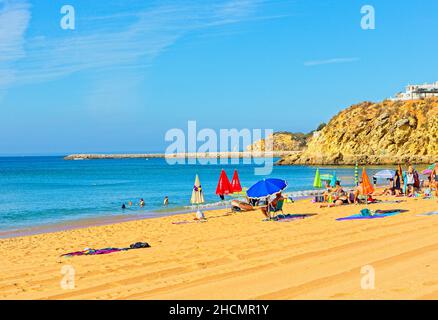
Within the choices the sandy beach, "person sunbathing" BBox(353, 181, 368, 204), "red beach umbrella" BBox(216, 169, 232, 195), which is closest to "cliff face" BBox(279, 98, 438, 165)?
"person sunbathing" BBox(353, 181, 368, 204)

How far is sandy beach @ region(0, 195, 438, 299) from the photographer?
738 centimetres

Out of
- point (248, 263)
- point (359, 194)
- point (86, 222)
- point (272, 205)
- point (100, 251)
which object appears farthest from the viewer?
point (86, 222)

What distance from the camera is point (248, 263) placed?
31.0ft

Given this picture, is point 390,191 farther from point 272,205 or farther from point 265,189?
point 265,189

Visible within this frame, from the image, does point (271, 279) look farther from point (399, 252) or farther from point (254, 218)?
point (254, 218)

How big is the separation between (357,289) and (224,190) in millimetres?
16187

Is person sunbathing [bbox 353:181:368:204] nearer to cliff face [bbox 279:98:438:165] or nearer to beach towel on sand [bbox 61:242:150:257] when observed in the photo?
beach towel on sand [bbox 61:242:150:257]

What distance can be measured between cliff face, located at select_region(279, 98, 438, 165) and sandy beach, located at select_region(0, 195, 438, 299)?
65.5 meters

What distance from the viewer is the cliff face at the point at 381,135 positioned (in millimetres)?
77375

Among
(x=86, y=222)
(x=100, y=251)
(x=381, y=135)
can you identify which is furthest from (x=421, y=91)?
(x=100, y=251)

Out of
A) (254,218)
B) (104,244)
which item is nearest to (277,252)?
(104,244)

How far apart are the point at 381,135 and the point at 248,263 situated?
78.9 metres

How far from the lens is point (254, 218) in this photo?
1900 centimetres
